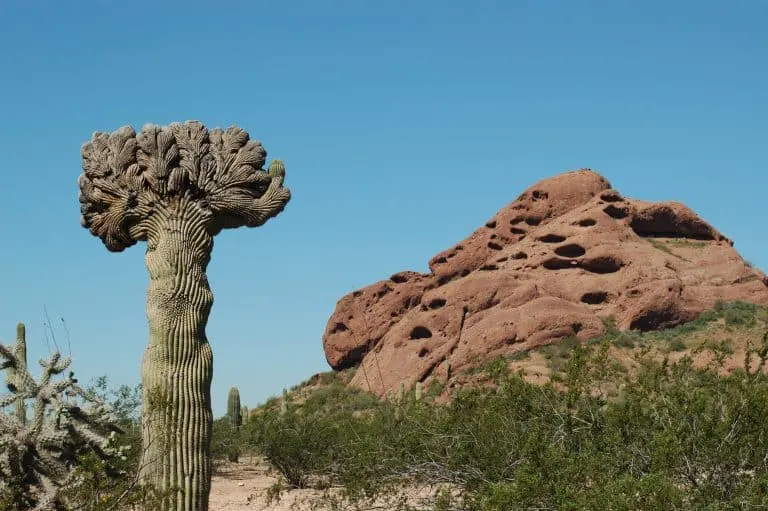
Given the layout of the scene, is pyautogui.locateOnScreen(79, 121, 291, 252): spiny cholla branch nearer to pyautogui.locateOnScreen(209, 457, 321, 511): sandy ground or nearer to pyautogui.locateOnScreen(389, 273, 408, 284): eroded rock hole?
pyautogui.locateOnScreen(209, 457, 321, 511): sandy ground

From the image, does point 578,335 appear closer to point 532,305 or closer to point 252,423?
point 532,305

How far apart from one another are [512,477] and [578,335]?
25336mm

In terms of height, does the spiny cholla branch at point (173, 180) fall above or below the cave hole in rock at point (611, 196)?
below

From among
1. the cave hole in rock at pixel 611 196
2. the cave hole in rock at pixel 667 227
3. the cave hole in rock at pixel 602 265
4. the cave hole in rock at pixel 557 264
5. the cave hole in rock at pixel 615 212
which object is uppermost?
the cave hole in rock at pixel 611 196

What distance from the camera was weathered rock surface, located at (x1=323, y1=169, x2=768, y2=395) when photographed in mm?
36812

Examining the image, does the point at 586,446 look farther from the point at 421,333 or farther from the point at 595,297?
the point at 421,333

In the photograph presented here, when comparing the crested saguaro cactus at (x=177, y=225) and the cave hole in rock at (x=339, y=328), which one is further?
the cave hole in rock at (x=339, y=328)

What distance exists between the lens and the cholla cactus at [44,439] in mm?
7883

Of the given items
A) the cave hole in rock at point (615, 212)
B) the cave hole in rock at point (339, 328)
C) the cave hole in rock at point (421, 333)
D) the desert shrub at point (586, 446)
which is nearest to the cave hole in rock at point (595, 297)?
the cave hole in rock at point (615, 212)

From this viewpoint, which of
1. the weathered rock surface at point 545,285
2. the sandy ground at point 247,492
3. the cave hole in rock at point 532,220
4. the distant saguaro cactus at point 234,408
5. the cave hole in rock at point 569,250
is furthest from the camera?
the cave hole in rock at point 532,220

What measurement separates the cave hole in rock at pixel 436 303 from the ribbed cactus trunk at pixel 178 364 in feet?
100

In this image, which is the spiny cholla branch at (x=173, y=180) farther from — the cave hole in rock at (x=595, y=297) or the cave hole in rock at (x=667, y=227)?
the cave hole in rock at (x=667, y=227)

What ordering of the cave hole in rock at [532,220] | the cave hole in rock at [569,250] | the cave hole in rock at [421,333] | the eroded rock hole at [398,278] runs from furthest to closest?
the eroded rock hole at [398,278], the cave hole in rock at [532,220], the cave hole in rock at [569,250], the cave hole in rock at [421,333]

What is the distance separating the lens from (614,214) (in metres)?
40.8
